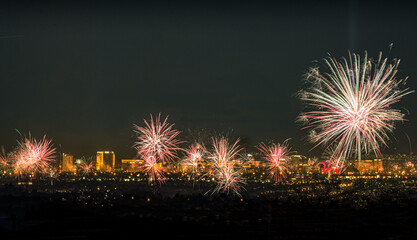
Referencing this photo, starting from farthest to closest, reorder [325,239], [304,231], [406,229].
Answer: [406,229] < [304,231] < [325,239]

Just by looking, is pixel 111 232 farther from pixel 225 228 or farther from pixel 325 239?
pixel 325 239

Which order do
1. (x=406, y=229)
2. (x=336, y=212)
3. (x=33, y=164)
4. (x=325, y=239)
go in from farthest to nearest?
(x=33, y=164) < (x=336, y=212) < (x=406, y=229) < (x=325, y=239)

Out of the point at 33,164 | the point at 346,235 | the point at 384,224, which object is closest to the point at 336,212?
the point at 384,224

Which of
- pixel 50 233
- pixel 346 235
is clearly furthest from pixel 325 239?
pixel 50 233

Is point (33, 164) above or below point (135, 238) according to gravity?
above

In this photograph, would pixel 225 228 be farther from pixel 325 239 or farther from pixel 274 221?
pixel 325 239

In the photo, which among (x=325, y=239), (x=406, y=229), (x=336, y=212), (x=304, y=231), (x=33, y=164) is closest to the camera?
(x=325, y=239)

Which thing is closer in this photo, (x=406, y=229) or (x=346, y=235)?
(x=346, y=235)

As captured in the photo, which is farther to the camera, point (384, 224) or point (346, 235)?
point (384, 224)

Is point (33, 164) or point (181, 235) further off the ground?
point (33, 164)
